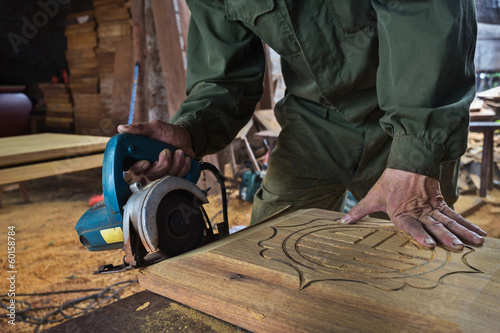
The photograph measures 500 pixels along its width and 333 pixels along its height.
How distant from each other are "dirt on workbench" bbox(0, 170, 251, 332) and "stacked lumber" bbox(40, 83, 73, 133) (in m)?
1.57

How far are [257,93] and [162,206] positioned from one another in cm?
90

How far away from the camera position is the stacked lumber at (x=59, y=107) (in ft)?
20.2

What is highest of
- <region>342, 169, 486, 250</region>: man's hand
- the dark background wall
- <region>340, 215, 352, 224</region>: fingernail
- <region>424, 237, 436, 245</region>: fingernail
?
the dark background wall

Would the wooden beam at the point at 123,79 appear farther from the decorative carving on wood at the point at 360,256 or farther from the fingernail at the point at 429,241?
the fingernail at the point at 429,241

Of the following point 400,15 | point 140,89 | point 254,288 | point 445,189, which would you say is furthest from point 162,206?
point 140,89

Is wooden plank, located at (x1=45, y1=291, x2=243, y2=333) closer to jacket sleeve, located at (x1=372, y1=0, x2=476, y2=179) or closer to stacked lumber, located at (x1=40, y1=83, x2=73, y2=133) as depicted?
jacket sleeve, located at (x1=372, y1=0, x2=476, y2=179)

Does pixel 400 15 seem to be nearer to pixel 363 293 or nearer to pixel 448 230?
pixel 448 230

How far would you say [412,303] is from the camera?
2.58ft

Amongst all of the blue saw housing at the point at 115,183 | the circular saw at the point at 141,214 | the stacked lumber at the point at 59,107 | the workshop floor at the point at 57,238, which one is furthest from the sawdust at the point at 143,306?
the stacked lumber at the point at 59,107

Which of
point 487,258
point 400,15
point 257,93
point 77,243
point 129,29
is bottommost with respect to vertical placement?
point 77,243

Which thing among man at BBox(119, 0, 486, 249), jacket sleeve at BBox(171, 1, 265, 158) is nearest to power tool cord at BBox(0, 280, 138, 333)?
man at BBox(119, 0, 486, 249)

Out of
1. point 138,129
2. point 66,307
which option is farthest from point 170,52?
point 138,129

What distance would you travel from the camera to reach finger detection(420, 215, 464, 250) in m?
1.06

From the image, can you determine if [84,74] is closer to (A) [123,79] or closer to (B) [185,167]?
(A) [123,79]
